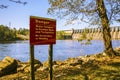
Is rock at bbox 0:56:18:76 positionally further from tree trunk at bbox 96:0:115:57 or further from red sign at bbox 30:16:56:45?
red sign at bbox 30:16:56:45

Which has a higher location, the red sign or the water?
the red sign

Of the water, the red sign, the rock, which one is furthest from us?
the water

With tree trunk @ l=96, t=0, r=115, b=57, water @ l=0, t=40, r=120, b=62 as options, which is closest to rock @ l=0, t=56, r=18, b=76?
tree trunk @ l=96, t=0, r=115, b=57

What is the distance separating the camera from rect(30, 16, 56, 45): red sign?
8.32 meters

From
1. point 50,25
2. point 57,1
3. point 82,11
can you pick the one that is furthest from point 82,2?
point 50,25

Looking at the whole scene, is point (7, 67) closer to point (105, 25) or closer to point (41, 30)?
point (105, 25)

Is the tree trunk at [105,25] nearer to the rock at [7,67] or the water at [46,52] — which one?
the rock at [7,67]

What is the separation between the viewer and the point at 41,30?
8672mm

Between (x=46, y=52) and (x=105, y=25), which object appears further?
(x=46, y=52)

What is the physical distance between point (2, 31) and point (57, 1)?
427 ft

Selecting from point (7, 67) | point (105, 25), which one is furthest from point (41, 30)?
point (105, 25)

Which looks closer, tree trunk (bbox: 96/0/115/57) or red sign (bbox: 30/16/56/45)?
red sign (bbox: 30/16/56/45)

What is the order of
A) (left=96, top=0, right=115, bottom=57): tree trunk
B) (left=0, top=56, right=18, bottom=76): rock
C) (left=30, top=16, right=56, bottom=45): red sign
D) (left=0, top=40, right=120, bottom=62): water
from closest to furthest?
(left=30, top=16, right=56, bottom=45): red sign, (left=0, top=56, right=18, bottom=76): rock, (left=96, top=0, right=115, bottom=57): tree trunk, (left=0, top=40, right=120, bottom=62): water

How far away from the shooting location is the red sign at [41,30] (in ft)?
27.3
